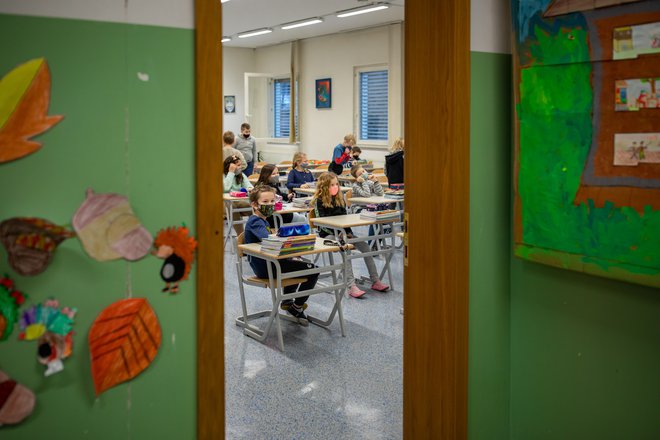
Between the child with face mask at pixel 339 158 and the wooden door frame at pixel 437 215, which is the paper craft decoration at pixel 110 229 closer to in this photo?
the wooden door frame at pixel 437 215

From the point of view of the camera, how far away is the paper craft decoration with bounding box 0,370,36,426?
1.64 meters

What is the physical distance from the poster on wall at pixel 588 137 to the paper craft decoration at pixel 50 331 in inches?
65.3

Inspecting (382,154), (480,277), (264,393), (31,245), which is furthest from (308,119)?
(31,245)

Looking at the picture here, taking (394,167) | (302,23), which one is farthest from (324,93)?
(394,167)

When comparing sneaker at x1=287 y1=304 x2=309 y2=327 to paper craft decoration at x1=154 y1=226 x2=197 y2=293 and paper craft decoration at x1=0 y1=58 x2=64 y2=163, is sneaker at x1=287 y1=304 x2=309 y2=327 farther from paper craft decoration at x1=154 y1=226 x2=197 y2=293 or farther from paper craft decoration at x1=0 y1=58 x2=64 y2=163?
paper craft decoration at x1=0 y1=58 x2=64 y2=163

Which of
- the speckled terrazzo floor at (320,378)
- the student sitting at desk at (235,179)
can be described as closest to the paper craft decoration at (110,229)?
the speckled terrazzo floor at (320,378)

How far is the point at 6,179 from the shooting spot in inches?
62.7

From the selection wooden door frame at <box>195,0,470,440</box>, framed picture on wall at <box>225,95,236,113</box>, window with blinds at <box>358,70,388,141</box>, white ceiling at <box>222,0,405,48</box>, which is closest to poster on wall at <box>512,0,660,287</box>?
wooden door frame at <box>195,0,470,440</box>

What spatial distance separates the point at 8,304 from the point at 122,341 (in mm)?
307

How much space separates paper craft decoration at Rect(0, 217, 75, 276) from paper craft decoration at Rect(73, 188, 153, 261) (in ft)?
0.18

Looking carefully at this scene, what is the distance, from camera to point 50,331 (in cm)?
168

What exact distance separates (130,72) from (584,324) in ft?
5.76

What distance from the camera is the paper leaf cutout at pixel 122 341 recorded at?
5.75ft

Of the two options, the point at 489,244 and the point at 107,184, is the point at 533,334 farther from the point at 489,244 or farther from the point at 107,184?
the point at 107,184
